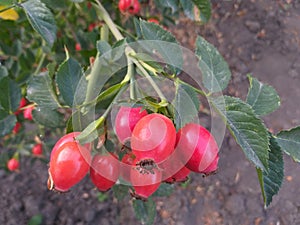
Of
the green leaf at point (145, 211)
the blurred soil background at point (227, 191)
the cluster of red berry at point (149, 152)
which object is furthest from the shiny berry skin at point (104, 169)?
the blurred soil background at point (227, 191)

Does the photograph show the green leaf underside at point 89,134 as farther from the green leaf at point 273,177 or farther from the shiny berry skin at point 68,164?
the green leaf at point 273,177

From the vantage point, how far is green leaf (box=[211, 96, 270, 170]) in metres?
0.68

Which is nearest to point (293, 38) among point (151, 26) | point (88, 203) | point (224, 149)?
point (224, 149)

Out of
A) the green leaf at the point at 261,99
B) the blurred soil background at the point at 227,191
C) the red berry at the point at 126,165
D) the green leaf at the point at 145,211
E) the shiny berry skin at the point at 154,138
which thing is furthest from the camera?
the blurred soil background at the point at 227,191

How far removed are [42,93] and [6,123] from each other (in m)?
0.28

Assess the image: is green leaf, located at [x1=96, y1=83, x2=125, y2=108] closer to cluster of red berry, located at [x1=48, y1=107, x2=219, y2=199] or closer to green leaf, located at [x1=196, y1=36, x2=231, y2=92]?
cluster of red berry, located at [x1=48, y1=107, x2=219, y2=199]

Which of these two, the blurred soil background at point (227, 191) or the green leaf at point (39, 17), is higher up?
the green leaf at point (39, 17)

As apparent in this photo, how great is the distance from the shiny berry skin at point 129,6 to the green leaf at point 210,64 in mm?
708

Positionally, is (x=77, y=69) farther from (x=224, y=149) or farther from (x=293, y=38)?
(x=293, y=38)

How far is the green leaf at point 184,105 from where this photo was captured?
676 millimetres

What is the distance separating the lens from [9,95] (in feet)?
3.98

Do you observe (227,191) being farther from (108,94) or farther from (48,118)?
(108,94)

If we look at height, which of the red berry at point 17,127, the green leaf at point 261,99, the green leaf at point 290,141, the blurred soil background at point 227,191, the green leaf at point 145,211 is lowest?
the blurred soil background at point 227,191

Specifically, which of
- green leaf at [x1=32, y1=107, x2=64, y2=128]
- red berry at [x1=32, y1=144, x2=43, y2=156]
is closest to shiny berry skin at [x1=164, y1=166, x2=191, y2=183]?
green leaf at [x1=32, y1=107, x2=64, y2=128]
